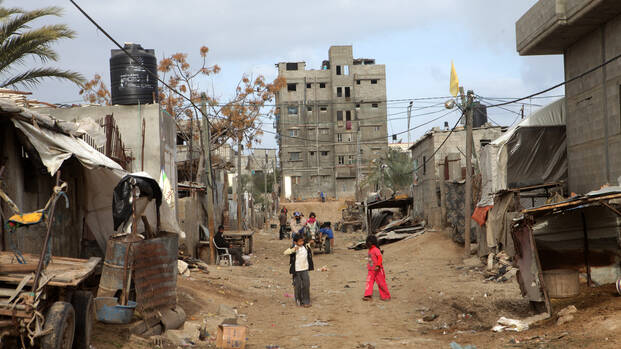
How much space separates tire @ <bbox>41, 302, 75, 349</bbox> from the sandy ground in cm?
139

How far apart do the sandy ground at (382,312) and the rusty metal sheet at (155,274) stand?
523mm

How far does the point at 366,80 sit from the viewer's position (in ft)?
253

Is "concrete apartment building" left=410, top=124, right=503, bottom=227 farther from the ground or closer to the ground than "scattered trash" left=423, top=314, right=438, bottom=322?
farther from the ground

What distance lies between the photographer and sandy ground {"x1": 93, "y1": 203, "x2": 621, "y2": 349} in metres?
8.84

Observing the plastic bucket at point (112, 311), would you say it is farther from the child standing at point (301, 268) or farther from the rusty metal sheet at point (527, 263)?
the rusty metal sheet at point (527, 263)

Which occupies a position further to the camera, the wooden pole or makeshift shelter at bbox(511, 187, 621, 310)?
the wooden pole

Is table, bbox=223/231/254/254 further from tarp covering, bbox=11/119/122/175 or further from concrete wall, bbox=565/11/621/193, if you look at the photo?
tarp covering, bbox=11/119/122/175

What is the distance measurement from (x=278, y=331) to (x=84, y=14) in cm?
645

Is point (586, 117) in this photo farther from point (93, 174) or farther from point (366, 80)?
point (366, 80)

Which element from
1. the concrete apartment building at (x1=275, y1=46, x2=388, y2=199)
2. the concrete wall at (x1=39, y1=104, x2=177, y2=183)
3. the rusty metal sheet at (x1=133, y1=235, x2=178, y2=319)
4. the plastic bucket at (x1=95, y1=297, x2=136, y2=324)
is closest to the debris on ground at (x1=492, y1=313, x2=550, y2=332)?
the rusty metal sheet at (x1=133, y1=235, x2=178, y2=319)

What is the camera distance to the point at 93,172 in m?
11.2

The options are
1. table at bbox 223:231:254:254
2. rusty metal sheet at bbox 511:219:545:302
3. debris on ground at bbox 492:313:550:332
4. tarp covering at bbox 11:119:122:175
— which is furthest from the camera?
table at bbox 223:231:254:254

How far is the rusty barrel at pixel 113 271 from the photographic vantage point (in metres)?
8.77

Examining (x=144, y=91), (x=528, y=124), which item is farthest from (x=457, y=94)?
(x=144, y=91)
